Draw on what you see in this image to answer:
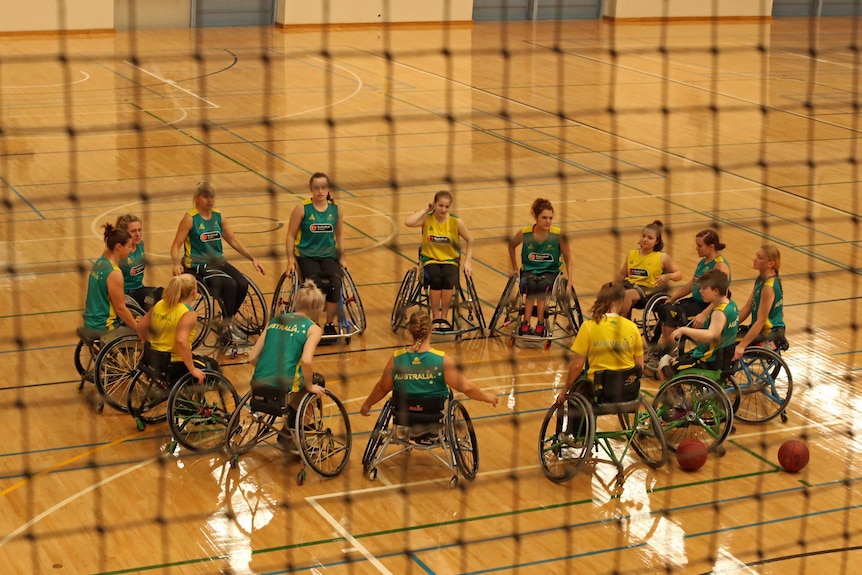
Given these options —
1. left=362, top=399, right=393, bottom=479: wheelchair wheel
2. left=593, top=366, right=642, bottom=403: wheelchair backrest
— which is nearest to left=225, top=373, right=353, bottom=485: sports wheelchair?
left=362, top=399, right=393, bottom=479: wheelchair wheel

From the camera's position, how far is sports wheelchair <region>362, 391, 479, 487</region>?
580cm

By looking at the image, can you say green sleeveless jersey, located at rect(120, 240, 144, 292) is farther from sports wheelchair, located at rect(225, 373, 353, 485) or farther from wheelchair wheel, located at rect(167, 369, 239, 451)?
sports wheelchair, located at rect(225, 373, 353, 485)

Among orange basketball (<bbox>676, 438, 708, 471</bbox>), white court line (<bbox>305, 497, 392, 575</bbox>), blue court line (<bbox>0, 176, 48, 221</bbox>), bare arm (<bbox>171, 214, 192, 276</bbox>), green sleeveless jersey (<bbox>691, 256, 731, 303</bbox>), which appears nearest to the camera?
white court line (<bbox>305, 497, 392, 575</bbox>)

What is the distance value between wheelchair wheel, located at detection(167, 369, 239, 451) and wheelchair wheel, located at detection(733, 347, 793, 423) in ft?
9.58

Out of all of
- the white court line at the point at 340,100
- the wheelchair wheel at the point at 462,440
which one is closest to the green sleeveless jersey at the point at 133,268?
the wheelchair wheel at the point at 462,440

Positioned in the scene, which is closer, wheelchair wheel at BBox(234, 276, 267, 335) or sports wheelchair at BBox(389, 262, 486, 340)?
wheelchair wheel at BBox(234, 276, 267, 335)

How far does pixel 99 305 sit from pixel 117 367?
1.26 ft

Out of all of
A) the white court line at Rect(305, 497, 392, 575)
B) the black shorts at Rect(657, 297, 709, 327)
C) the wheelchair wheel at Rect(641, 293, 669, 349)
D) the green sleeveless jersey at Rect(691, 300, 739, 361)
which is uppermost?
the green sleeveless jersey at Rect(691, 300, 739, 361)

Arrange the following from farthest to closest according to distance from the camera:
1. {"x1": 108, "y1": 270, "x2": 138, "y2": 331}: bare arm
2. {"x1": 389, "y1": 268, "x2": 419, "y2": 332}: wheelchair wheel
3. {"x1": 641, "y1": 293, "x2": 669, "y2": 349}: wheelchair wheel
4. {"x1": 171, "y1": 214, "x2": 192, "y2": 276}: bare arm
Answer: {"x1": 389, "y1": 268, "x2": 419, "y2": 332}: wheelchair wheel → {"x1": 641, "y1": 293, "x2": 669, "y2": 349}: wheelchair wheel → {"x1": 171, "y1": 214, "x2": 192, "y2": 276}: bare arm → {"x1": 108, "y1": 270, "x2": 138, "y2": 331}: bare arm

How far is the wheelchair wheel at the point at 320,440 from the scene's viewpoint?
5832 mm

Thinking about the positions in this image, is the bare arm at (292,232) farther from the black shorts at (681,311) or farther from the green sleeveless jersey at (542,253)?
the black shorts at (681,311)

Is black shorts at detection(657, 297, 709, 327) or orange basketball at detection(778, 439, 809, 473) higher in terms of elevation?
black shorts at detection(657, 297, 709, 327)

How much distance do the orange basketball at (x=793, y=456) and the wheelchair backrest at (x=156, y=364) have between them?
11.0 feet

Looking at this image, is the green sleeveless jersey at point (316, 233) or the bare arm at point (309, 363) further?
the green sleeveless jersey at point (316, 233)
